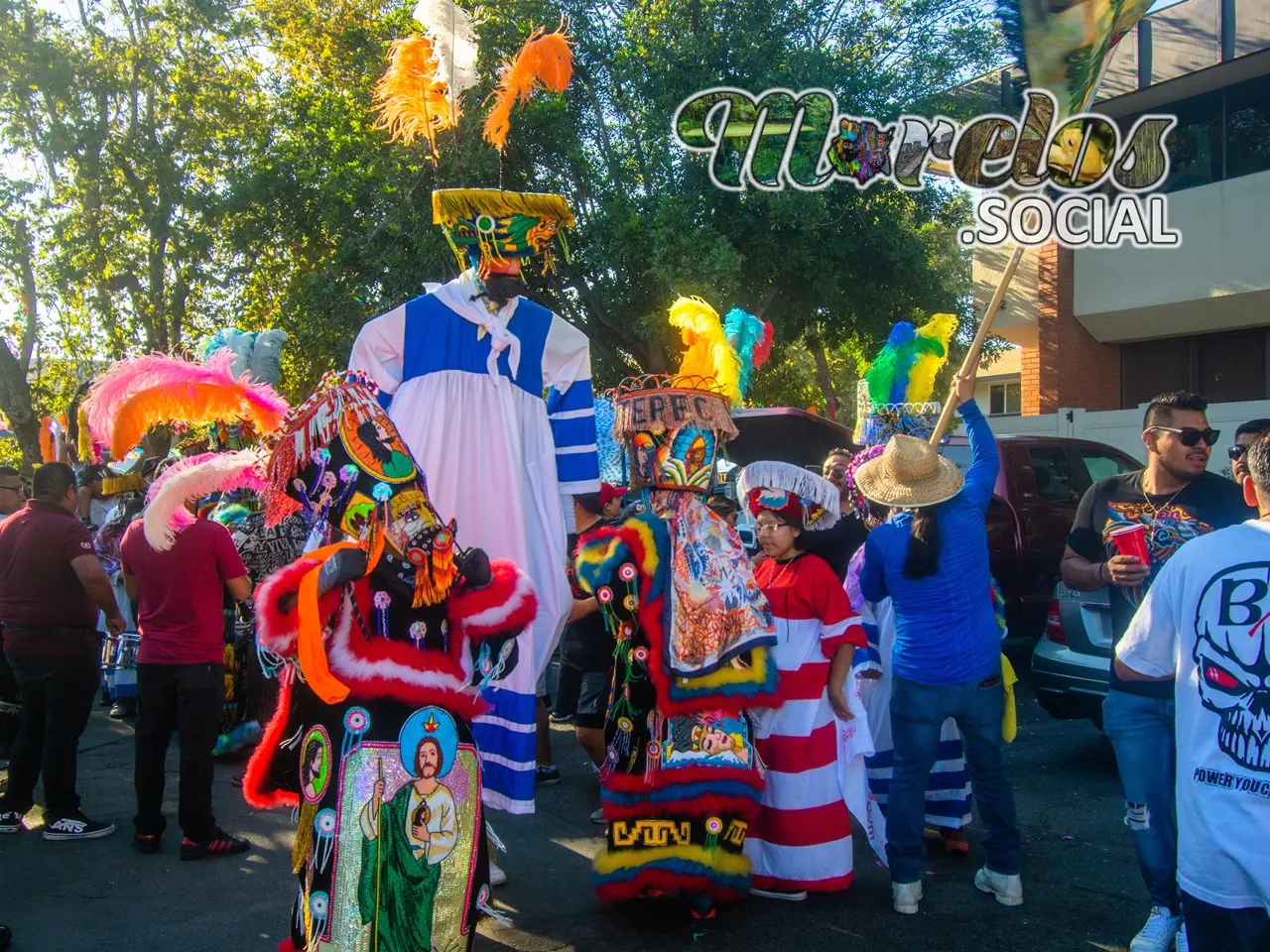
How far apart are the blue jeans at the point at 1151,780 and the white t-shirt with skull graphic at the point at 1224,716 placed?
3.64ft

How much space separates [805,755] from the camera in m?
4.34

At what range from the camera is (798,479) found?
181 inches

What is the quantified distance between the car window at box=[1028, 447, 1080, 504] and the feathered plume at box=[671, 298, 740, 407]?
4.60m

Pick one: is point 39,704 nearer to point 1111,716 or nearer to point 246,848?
point 246,848

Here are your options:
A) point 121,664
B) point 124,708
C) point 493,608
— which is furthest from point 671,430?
point 124,708

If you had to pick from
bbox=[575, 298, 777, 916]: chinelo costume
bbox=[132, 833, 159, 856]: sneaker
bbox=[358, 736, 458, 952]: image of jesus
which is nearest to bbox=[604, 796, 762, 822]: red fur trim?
bbox=[575, 298, 777, 916]: chinelo costume

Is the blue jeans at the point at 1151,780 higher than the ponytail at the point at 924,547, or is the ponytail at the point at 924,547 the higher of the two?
the ponytail at the point at 924,547

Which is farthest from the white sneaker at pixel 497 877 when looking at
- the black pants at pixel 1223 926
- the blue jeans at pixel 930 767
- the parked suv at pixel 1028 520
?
the parked suv at pixel 1028 520

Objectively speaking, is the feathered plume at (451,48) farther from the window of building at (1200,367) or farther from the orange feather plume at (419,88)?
the window of building at (1200,367)

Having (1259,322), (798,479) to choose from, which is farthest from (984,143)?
(1259,322)

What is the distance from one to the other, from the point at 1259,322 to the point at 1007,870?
1352cm

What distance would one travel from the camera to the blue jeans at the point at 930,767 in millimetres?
4293

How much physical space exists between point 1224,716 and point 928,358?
4334mm

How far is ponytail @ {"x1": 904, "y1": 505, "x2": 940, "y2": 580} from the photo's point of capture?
430 cm
